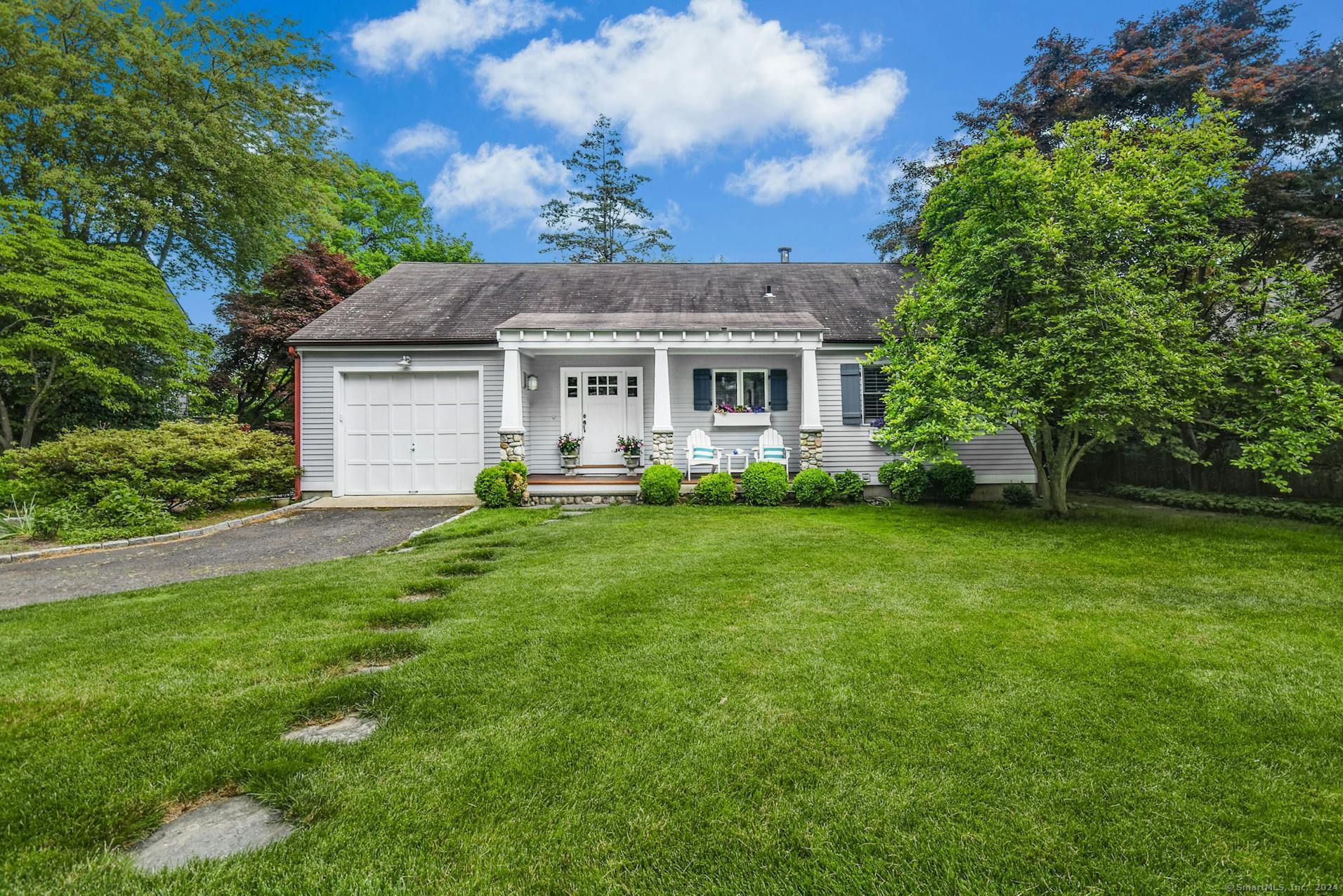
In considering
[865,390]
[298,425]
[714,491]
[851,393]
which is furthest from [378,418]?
[865,390]

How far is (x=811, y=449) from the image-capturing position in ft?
32.8

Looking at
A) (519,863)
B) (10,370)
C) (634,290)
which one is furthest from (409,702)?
(10,370)

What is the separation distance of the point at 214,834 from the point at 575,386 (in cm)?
1024

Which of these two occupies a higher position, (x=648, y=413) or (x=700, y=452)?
(x=648, y=413)

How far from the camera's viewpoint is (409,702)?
240 centimetres

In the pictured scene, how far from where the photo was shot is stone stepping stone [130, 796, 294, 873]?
1530 mm

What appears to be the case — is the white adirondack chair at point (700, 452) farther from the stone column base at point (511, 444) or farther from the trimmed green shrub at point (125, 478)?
the trimmed green shrub at point (125, 478)

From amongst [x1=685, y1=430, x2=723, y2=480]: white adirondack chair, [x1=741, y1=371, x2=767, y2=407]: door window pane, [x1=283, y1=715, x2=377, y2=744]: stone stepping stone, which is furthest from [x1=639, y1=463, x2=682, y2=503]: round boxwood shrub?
[x1=283, y1=715, x2=377, y2=744]: stone stepping stone

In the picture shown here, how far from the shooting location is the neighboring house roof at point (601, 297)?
35.0ft

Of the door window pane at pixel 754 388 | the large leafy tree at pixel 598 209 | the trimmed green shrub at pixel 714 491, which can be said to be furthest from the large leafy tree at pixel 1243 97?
the large leafy tree at pixel 598 209

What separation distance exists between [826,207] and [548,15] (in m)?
13.7

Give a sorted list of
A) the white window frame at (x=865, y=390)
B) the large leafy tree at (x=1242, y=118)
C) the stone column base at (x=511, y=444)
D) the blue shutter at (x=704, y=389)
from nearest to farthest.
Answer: the large leafy tree at (x=1242, y=118)
the stone column base at (x=511, y=444)
the white window frame at (x=865, y=390)
the blue shutter at (x=704, y=389)

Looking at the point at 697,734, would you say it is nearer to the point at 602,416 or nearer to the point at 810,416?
the point at 810,416

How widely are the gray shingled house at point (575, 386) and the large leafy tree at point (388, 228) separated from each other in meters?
11.0
